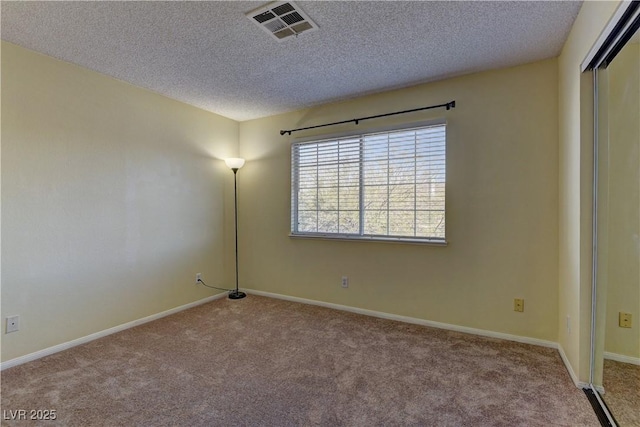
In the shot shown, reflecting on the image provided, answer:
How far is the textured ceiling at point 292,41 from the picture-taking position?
6.42 feet

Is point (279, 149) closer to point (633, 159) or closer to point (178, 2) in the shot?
point (178, 2)

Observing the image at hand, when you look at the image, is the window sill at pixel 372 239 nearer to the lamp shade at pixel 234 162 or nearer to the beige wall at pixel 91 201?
the lamp shade at pixel 234 162

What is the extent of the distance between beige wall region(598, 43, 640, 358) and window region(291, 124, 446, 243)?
1.27 m

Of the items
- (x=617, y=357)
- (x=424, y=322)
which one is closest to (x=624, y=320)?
(x=617, y=357)

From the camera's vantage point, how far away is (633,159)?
1.77 meters

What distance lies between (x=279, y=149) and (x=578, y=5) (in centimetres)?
307

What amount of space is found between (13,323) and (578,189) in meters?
4.18

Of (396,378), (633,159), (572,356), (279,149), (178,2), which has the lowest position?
(396,378)

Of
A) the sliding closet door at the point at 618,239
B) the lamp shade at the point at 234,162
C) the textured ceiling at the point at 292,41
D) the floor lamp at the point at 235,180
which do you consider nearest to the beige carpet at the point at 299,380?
the sliding closet door at the point at 618,239

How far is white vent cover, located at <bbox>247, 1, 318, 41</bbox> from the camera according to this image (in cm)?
194

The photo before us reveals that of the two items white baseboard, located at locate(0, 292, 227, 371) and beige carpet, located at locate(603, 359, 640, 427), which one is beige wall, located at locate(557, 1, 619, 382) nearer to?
beige carpet, located at locate(603, 359, 640, 427)

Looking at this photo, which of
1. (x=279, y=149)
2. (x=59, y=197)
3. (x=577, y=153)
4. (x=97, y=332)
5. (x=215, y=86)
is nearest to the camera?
(x=577, y=153)

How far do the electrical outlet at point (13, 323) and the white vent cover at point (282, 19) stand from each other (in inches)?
111

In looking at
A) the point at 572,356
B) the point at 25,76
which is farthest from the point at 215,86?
the point at 572,356
